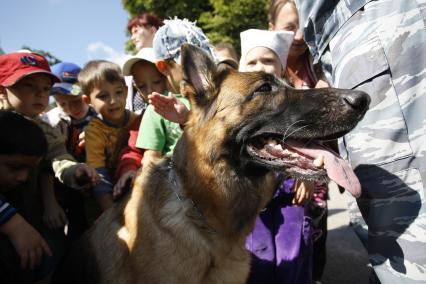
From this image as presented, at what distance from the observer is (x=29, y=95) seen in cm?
325

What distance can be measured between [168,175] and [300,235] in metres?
1.27

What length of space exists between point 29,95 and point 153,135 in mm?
1345

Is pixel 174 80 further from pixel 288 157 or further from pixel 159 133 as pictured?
pixel 288 157

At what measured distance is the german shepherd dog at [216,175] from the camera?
211 cm

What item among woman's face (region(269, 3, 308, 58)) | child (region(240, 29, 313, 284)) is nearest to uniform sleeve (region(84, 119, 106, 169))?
child (region(240, 29, 313, 284))

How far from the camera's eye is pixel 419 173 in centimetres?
179

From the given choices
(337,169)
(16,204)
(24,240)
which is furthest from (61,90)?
(337,169)

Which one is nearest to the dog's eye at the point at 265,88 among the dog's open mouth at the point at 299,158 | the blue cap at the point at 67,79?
the dog's open mouth at the point at 299,158

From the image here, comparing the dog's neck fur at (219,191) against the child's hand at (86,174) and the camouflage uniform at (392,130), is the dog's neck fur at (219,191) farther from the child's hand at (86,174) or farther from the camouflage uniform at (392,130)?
the child's hand at (86,174)

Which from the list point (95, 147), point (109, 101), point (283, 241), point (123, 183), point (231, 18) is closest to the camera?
point (283, 241)

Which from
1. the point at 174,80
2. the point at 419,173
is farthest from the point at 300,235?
the point at 174,80

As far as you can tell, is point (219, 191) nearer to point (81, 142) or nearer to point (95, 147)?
point (95, 147)

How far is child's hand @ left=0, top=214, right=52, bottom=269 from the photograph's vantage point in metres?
2.26

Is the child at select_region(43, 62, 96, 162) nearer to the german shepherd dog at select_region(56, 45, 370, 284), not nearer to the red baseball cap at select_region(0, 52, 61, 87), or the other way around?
the red baseball cap at select_region(0, 52, 61, 87)
